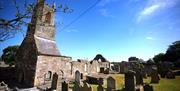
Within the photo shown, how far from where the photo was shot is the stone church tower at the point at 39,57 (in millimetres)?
20578

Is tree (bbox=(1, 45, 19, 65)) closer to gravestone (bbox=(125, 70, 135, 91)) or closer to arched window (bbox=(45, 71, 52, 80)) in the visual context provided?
arched window (bbox=(45, 71, 52, 80))

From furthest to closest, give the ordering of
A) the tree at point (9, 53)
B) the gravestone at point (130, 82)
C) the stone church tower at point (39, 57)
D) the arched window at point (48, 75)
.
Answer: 1. the tree at point (9, 53)
2. the arched window at point (48, 75)
3. the stone church tower at point (39, 57)
4. the gravestone at point (130, 82)

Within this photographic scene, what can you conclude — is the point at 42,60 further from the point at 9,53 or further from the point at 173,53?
the point at 9,53

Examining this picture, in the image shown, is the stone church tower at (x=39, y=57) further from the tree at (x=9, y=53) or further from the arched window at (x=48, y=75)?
the tree at (x=9, y=53)

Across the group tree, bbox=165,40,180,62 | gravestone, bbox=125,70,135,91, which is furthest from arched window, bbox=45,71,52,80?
tree, bbox=165,40,180,62

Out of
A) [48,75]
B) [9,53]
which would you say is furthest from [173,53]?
[9,53]

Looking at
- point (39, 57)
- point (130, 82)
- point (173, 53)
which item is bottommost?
point (130, 82)

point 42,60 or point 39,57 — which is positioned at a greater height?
point 39,57

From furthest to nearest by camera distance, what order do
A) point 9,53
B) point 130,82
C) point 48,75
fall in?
1. point 9,53
2. point 48,75
3. point 130,82

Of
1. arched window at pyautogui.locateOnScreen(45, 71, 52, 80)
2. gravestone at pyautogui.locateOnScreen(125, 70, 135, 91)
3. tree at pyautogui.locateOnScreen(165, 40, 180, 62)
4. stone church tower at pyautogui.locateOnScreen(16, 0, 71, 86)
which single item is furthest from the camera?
tree at pyautogui.locateOnScreen(165, 40, 180, 62)

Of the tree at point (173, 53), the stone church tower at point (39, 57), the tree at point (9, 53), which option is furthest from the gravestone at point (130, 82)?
the tree at point (9, 53)

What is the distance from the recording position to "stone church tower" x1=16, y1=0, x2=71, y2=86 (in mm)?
20578

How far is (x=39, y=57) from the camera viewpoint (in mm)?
20781

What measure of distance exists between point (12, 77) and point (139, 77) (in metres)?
20.5
